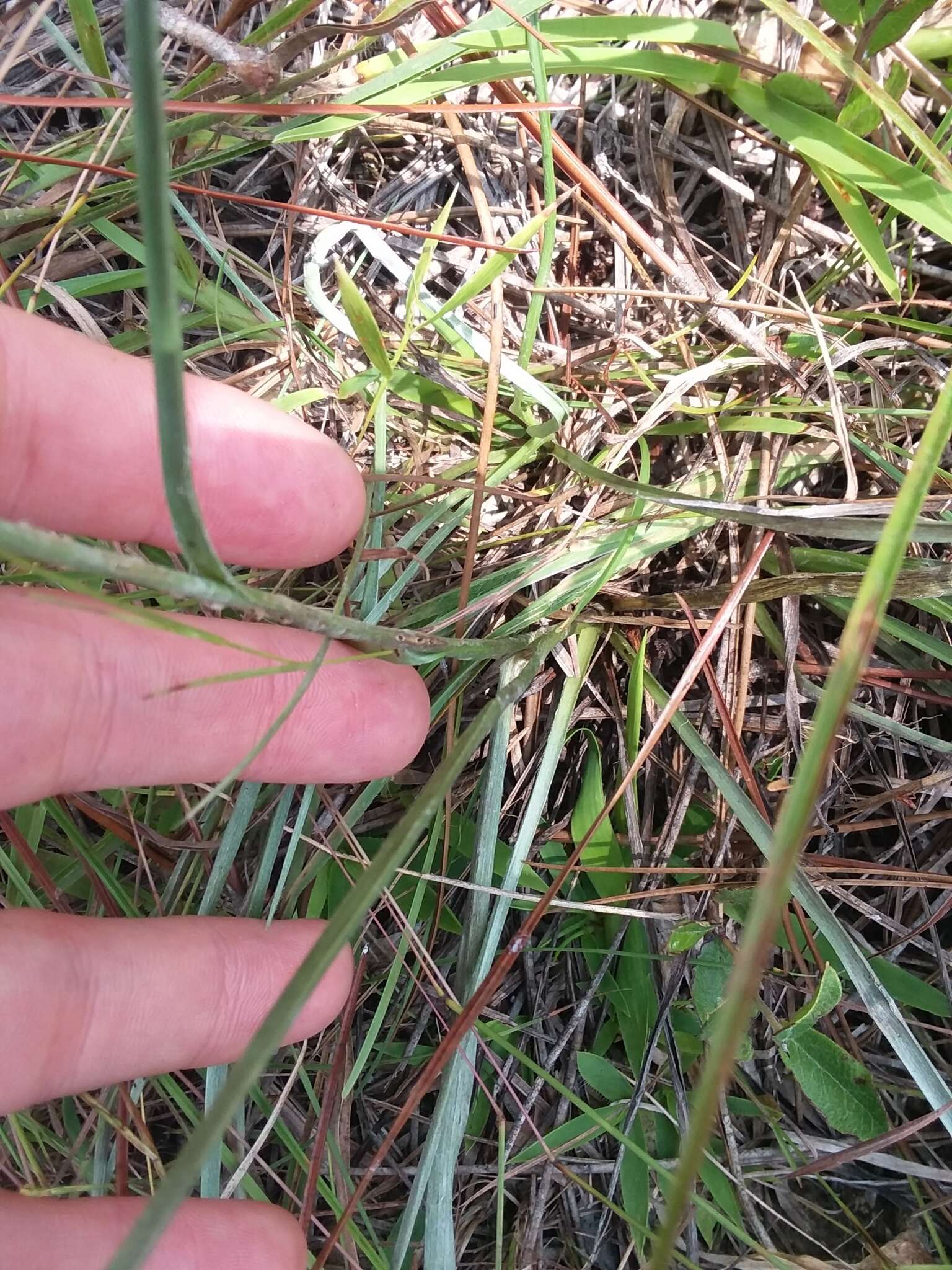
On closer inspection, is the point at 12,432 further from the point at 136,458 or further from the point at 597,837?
the point at 597,837

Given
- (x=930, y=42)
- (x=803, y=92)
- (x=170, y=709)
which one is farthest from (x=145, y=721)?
(x=930, y=42)

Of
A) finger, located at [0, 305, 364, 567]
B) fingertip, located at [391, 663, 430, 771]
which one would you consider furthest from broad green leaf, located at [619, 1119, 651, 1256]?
finger, located at [0, 305, 364, 567]

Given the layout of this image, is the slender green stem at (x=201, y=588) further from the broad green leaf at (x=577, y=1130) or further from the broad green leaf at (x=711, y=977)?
the broad green leaf at (x=577, y=1130)

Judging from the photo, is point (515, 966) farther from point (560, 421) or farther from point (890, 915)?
point (560, 421)

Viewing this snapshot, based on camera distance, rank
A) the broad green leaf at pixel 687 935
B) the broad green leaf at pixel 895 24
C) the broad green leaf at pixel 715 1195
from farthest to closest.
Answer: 1. the broad green leaf at pixel 715 1195
2. the broad green leaf at pixel 687 935
3. the broad green leaf at pixel 895 24

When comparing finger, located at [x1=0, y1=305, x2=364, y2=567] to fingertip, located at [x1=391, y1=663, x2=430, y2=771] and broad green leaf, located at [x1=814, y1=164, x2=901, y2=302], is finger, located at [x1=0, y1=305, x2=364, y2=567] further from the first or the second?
broad green leaf, located at [x1=814, y1=164, x2=901, y2=302]

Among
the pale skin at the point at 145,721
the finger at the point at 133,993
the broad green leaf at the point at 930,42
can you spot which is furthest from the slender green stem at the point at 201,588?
the broad green leaf at the point at 930,42
